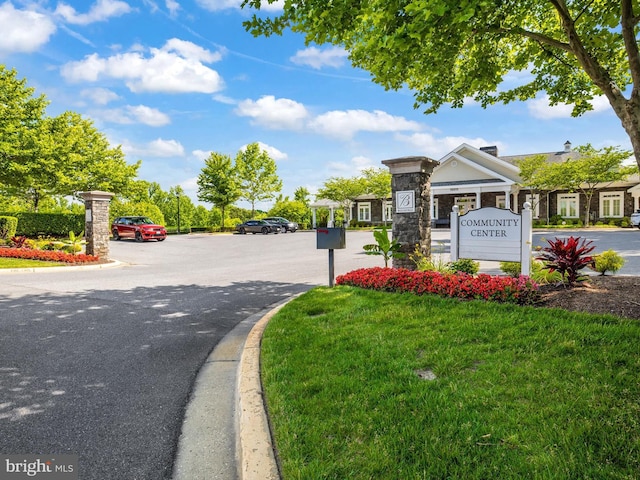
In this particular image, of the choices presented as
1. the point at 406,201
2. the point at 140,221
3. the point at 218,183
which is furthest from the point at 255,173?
the point at 406,201

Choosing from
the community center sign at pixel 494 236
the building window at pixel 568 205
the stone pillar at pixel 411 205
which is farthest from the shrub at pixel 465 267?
the building window at pixel 568 205

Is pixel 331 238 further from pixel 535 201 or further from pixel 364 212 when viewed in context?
pixel 364 212

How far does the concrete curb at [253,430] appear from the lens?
2.50 meters

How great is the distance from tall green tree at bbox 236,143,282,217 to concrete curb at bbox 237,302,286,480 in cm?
4345

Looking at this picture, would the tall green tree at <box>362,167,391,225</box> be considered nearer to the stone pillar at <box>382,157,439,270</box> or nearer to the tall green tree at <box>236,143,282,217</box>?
the tall green tree at <box>236,143,282,217</box>

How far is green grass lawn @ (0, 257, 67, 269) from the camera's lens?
12484 millimetres

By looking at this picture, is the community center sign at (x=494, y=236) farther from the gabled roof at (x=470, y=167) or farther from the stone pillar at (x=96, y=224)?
the gabled roof at (x=470, y=167)

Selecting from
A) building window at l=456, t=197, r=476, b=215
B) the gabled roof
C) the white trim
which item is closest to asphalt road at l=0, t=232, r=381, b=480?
the gabled roof

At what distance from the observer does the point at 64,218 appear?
2470 cm

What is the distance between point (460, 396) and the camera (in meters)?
3.13

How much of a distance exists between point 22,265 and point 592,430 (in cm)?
1520

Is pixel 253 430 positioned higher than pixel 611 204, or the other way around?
pixel 611 204

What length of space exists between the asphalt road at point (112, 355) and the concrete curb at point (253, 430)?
1.72 ft
